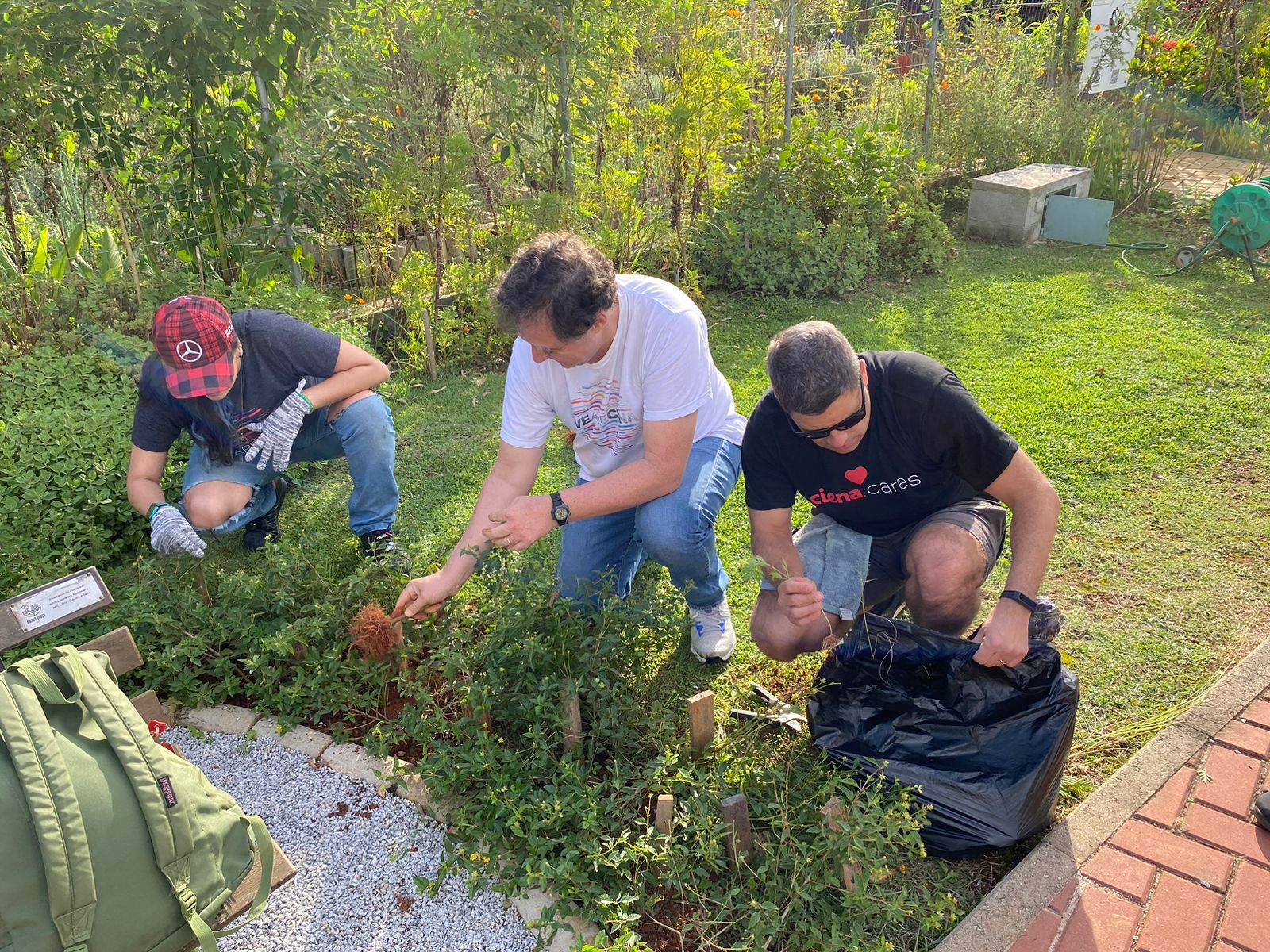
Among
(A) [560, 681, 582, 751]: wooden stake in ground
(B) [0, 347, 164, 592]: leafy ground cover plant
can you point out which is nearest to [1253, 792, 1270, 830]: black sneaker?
(A) [560, 681, 582, 751]: wooden stake in ground

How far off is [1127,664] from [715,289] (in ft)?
13.0

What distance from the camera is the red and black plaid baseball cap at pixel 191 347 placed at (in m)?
2.76

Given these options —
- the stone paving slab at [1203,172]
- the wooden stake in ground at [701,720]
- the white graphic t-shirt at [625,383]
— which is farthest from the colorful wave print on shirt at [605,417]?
the stone paving slab at [1203,172]

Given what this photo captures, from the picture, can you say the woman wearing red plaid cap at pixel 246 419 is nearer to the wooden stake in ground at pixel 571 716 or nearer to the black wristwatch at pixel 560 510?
the black wristwatch at pixel 560 510

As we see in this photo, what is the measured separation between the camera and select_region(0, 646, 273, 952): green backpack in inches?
59.6

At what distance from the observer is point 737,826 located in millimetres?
1975

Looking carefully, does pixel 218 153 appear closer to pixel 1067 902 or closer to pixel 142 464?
pixel 142 464

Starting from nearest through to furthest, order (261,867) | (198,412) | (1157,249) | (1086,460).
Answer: (261,867) < (198,412) < (1086,460) < (1157,249)

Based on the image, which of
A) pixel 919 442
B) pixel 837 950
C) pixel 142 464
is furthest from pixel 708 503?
pixel 142 464

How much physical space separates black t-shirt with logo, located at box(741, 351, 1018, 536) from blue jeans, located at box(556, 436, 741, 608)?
225mm

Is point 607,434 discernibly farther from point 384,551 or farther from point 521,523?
point 384,551

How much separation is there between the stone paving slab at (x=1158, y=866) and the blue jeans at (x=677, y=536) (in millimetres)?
1106

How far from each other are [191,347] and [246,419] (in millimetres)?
376

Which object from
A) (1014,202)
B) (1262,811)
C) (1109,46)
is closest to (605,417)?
(1262,811)
